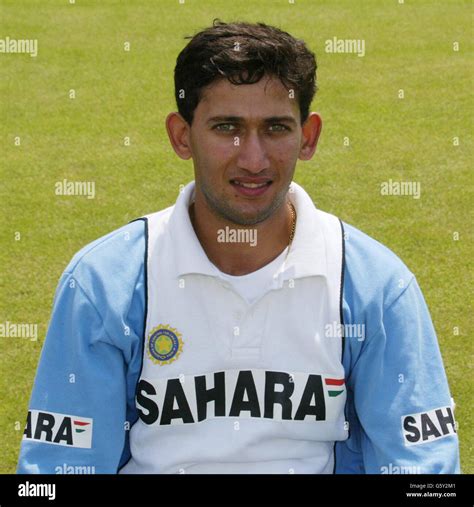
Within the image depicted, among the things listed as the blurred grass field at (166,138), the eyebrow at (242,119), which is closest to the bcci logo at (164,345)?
the eyebrow at (242,119)

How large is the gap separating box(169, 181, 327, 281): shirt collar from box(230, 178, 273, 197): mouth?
0.22m

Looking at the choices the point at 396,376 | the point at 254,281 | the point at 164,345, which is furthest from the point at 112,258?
the point at 396,376

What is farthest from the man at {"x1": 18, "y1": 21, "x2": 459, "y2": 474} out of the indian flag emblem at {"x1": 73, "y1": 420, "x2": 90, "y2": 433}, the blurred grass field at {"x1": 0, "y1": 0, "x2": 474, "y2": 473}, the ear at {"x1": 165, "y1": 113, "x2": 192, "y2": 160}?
the blurred grass field at {"x1": 0, "y1": 0, "x2": 474, "y2": 473}

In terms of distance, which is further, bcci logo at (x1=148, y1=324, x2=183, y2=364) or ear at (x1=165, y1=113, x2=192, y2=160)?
ear at (x1=165, y1=113, x2=192, y2=160)

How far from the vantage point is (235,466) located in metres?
2.71

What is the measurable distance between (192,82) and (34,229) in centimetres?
381

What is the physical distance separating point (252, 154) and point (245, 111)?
0.12m

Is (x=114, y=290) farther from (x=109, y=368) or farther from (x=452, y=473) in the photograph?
(x=452, y=473)

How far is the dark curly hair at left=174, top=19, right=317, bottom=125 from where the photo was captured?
266 cm

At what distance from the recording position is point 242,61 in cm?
264

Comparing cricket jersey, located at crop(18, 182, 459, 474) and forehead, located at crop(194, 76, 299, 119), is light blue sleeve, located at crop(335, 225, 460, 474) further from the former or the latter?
forehead, located at crop(194, 76, 299, 119)

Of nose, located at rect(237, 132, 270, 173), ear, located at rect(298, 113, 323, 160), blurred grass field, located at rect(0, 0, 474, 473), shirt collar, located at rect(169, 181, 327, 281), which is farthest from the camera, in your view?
blurred grass field, located at rect(0, 0, 474, 473)

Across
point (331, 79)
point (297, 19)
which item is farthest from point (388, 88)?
point (297, 19)

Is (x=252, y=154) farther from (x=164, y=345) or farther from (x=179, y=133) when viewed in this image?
(x=164, y=345)
